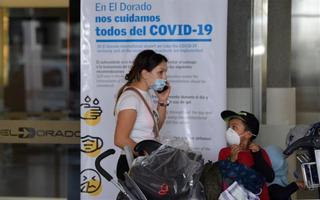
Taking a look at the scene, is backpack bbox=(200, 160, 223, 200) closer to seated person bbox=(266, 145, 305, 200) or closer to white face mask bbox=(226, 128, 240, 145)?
white face mask bbox=(226, 128, 240, 145)

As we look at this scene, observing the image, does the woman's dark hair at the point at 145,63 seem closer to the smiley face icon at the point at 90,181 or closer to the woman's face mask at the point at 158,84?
the woman's face mask at the point at 158,84

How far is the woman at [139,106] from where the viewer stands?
414 centimetres

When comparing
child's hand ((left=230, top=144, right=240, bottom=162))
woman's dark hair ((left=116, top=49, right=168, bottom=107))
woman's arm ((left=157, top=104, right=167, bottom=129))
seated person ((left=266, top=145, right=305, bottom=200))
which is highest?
woman's dark hair ((left=116, top=49, right=168, bottom=107))

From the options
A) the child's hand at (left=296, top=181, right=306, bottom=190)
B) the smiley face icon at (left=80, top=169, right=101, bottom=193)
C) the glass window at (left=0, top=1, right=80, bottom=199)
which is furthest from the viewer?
the glass window at (left=0, top=1, right=80, bottom=199)

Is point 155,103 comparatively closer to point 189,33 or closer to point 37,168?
point 189,33

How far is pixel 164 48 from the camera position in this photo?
16.0 feet

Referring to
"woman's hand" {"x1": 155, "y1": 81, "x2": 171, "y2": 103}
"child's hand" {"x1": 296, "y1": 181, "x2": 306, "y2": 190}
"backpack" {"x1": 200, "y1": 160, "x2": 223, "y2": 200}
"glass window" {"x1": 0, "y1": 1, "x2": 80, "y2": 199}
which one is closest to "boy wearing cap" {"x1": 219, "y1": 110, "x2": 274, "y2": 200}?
"child's hand" {"x1": 296, "y1": 181, "x2": 306, "y2": 190}

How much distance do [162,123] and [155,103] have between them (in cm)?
20

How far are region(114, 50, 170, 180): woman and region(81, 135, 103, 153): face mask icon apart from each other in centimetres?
69

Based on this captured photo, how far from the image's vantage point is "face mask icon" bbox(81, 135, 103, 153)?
4922 mm

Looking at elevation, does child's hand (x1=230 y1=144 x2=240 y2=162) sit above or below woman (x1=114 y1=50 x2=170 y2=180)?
below

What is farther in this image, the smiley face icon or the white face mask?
the smiley face icon

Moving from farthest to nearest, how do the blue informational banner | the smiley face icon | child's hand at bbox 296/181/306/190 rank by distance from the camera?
1. the smiley face icon
2. the blue informational banner
3. child's hand at bbox 296/181/306/190

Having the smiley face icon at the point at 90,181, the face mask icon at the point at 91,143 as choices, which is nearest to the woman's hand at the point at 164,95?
the face mask icon at the point at 91,143
